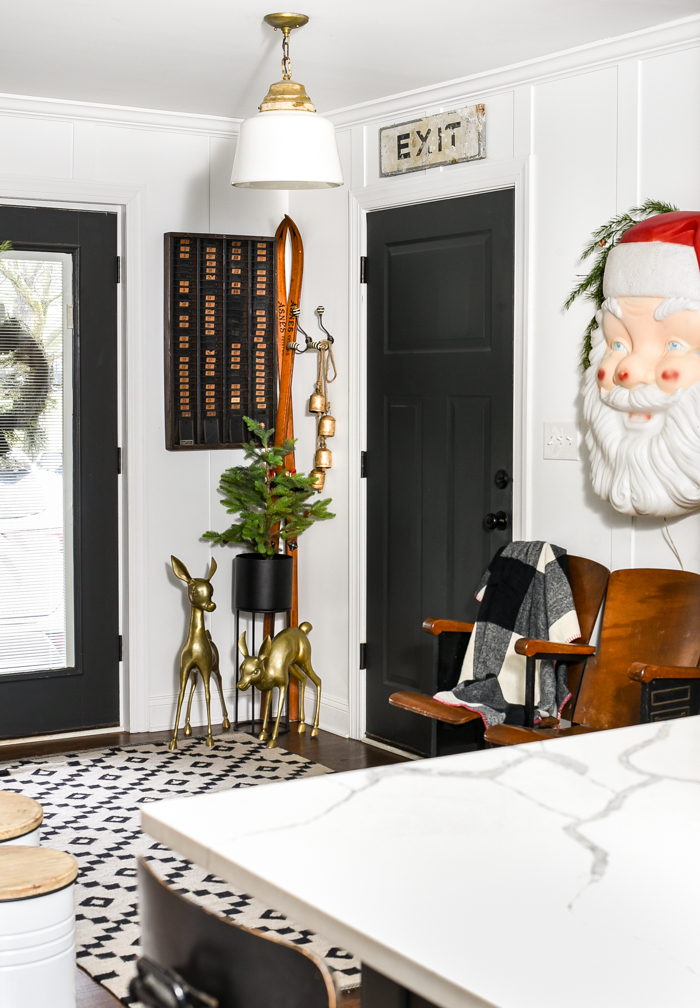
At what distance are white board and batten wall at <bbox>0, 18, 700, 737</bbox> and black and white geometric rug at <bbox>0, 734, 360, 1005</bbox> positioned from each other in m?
0.47

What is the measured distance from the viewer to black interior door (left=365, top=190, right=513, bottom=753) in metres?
4.05

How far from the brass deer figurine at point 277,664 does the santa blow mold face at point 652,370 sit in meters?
1.64

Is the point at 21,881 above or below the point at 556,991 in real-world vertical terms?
below

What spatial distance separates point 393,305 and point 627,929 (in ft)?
12.1

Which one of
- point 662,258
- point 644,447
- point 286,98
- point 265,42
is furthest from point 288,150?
point 644,447

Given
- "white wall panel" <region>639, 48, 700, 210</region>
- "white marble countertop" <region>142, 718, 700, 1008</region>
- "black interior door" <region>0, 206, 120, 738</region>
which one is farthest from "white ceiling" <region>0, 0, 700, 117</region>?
"white marble countertop" <region>142, 718, 700, 1008</region>

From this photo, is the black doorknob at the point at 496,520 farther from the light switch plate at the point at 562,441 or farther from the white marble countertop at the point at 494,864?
the white marble countertop at the point at 494,864

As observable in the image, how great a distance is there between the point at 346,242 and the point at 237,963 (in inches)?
158

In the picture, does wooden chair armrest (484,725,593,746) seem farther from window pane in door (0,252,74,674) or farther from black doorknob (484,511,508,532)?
window pane in door (0,252,74,674)

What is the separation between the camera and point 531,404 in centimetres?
390

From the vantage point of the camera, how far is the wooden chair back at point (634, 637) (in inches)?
128

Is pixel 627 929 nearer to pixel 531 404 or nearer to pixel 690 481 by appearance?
pixel 690 481

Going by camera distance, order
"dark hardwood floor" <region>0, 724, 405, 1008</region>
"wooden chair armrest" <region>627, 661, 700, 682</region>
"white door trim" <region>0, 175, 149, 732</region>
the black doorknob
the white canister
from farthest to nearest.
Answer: "white door trim" <region>0, 175, 149, 732</region> → "dark hardwood floor" <region>0, 724, 405, 1008</region> → the black doorknob → "wooden chair armrest" <region>627, 661, 700, 682</region> → the white canister

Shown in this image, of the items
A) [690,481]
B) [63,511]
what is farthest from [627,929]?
[63,511]
